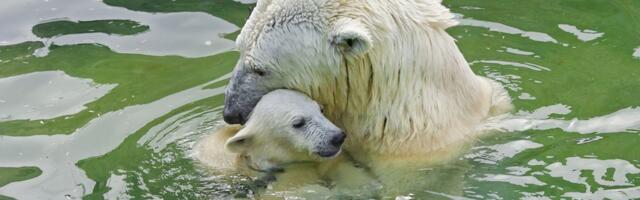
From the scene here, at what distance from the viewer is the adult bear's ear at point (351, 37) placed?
612 cm

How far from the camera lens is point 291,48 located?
6.41m

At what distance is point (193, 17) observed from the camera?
965cm

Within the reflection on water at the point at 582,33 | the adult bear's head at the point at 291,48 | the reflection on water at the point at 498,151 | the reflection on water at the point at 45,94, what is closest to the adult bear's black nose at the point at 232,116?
the adult bear's head at the point at 291,48

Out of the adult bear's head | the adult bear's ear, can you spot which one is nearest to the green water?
the adult bear's head

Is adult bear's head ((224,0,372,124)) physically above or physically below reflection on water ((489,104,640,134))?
above

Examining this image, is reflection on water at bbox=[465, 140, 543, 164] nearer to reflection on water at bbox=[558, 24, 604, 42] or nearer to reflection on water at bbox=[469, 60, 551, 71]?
reflection on water at bbox=[469, 60, 551, 71]

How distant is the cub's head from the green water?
0.87ft

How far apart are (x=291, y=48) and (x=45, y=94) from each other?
8.53ft

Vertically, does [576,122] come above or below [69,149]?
above

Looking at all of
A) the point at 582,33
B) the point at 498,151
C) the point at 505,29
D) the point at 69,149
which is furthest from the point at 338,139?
the point at 582,33

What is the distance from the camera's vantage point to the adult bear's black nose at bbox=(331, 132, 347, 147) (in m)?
6.50

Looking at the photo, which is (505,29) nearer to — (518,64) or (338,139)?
(518,64)

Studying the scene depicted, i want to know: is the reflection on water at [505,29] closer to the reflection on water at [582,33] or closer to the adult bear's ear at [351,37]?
the reflection on water at [582,33]

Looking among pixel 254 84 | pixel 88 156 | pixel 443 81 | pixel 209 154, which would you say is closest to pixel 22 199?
pixel 88 156
